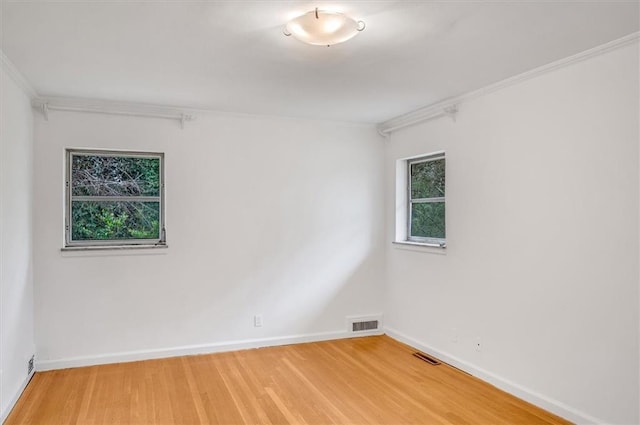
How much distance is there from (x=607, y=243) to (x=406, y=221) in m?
2.41

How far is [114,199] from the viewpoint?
13.8 ft

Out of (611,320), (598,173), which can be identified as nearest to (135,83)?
(598,173)

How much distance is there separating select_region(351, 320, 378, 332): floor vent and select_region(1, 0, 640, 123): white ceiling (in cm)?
249

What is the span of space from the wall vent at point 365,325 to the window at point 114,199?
7.33 feet

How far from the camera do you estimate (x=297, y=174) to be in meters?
4.78

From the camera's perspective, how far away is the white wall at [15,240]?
2.97 metres

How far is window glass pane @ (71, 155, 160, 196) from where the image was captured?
4.12 m

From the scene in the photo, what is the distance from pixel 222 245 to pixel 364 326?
6.11ft

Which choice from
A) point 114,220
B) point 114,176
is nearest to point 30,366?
point 114,220

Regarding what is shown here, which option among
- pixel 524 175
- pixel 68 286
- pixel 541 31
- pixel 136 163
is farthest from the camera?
pixel 136 163

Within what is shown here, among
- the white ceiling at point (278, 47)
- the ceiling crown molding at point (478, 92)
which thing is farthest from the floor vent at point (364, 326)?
the white ceiling at point (278, 47)

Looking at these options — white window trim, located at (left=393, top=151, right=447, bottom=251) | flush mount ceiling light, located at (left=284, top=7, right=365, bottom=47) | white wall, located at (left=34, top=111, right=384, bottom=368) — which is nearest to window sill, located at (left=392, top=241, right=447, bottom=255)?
white window trim, located at (left=393, top=151, right=447, bottom=251)

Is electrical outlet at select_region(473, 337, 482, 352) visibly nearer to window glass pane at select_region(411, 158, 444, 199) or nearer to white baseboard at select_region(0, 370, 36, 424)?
window glass pane at select_region(411, 158, 444, 199)

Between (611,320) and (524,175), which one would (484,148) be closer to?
(524,175)
